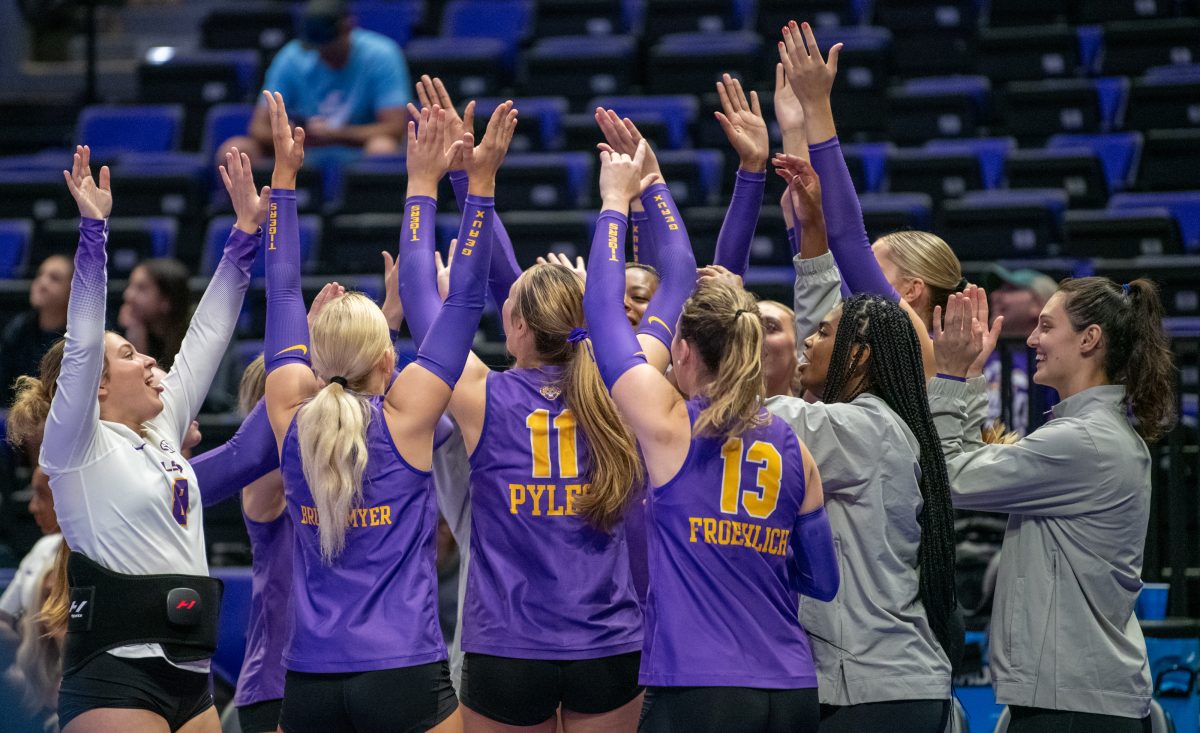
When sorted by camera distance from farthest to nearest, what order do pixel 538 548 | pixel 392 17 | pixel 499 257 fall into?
pixel 392 17 → pixel 499 257 → pixel 538 548

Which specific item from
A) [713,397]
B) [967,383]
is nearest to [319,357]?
[713,397]

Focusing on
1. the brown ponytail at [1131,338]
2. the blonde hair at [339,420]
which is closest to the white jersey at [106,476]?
the blonde hair at [339,420]

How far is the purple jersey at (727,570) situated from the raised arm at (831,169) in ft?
2.45

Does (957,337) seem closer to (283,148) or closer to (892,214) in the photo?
(283,148)

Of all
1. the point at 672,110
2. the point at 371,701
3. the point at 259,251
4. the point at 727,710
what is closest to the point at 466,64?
the point at 672,110

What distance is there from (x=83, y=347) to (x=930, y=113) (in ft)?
18.7

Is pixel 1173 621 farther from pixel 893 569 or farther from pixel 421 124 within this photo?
pixel 421 124

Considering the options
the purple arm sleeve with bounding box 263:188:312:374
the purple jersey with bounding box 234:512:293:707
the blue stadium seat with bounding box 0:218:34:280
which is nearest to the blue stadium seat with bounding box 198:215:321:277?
the blue stadium seat with bounding box 0:218:34:280

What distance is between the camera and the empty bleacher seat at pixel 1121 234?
20.5ft

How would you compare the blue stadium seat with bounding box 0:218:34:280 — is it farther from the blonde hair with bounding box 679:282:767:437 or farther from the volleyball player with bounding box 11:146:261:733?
the blonde hair with bounding box 679:282:767:437

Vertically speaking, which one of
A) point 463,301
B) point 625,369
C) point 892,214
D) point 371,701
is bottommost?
point 371,701

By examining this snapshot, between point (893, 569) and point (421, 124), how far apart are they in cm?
155

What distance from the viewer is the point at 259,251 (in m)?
7.27

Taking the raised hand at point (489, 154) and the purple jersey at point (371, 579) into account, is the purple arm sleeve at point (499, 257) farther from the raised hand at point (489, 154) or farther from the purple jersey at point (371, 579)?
the purple jersey at point (371, 579)
